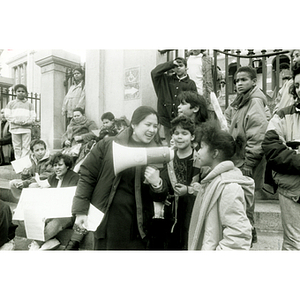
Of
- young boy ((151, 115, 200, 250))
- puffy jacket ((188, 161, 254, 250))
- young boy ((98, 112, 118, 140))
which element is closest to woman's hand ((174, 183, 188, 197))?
young boy ((151, 115, 200, 250))

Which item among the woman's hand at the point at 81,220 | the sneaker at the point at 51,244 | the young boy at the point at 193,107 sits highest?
the young boy at the point at 193,107

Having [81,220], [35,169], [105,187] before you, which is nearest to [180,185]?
[105,187]

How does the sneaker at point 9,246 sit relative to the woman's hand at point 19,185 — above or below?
below

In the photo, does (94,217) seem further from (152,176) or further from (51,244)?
(51,244)

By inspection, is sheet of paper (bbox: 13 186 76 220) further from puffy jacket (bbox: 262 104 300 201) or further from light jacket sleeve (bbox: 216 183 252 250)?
puffy jacket (bbox: 262 104 300 201)

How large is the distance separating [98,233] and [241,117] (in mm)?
1706

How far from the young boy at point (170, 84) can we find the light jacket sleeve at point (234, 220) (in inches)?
38.5

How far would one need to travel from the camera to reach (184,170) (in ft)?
8.01

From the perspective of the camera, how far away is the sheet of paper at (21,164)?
2.94m

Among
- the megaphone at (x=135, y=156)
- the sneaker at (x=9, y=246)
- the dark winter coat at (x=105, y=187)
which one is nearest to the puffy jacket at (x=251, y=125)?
the megaphone at (x=135, y=156)

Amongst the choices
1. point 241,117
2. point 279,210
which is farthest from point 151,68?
point 279,210

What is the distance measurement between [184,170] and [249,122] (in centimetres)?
76

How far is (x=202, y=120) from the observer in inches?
97.8

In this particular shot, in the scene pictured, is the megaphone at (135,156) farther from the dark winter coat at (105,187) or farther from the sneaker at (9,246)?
the sneaker at (9,246)
